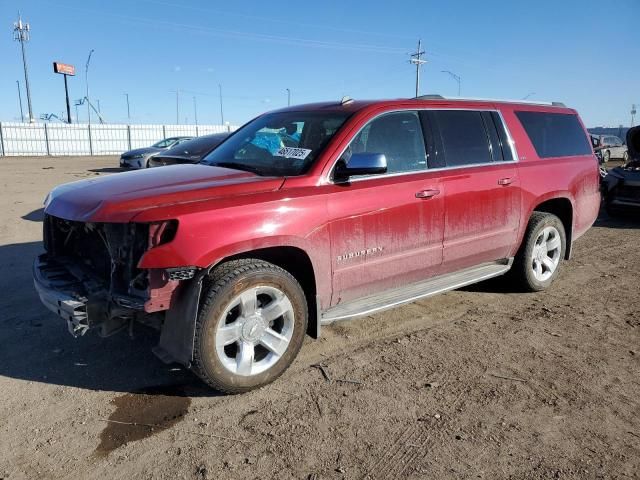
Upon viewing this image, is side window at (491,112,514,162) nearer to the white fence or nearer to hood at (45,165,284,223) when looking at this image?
hood at (45,165,284,223)

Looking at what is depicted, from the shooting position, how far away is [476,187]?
14.6 ft

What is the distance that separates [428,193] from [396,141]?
495mm

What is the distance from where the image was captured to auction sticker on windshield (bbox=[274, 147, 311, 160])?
3779 mm

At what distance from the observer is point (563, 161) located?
212 inches

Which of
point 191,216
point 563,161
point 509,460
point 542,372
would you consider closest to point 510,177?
point 563,161

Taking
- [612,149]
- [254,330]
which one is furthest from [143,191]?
[612,149]

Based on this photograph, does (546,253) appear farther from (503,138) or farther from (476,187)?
(476,187)

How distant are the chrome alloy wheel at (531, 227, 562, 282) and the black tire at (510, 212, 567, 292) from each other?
5cm

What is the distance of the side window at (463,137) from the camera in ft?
14.4

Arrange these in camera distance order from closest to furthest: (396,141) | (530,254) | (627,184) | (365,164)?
(365,164) → (396,141) → (530,254) → (627,184)

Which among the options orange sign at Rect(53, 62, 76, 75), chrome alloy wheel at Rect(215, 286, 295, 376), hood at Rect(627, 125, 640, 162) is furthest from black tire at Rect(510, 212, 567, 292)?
orange sign at Rect(53, 62, 76, 75)

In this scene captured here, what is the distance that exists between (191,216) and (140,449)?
1.31 m

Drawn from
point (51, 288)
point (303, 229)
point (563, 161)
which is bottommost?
point (51, 288)

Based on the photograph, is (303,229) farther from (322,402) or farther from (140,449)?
(140,449)
